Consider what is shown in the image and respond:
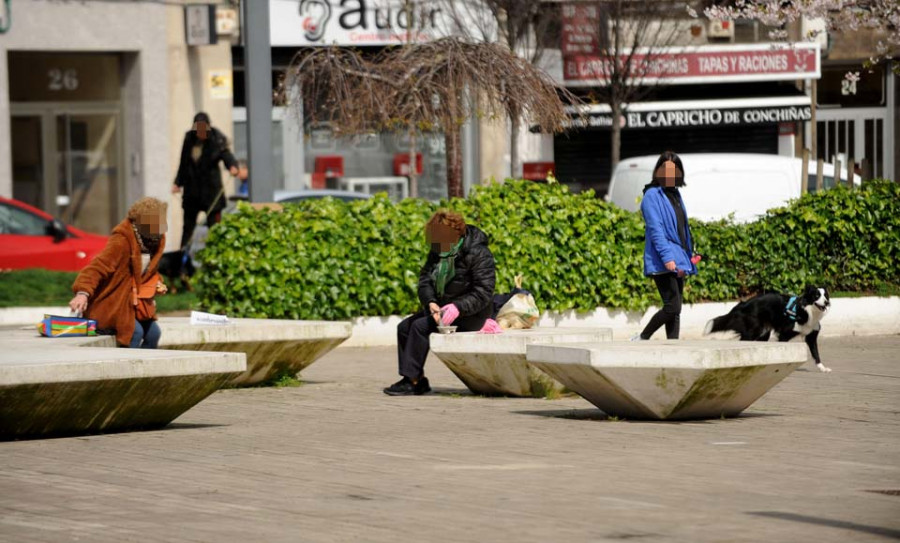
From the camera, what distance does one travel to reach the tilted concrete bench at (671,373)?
9.34 meters

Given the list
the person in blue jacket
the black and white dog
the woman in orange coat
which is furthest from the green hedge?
the woman in orange coat

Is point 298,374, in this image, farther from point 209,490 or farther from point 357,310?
point 209,490

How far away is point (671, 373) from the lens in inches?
370

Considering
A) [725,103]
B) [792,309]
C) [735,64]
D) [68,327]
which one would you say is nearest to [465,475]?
[68,327]

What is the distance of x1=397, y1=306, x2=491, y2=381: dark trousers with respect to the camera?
38.9 ft

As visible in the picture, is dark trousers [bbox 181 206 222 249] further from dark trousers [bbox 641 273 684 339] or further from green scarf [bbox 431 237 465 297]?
dark trousers [bbox 641 273 684 339]

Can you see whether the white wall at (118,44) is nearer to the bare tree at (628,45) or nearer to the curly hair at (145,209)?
the bare tree at (628,45)

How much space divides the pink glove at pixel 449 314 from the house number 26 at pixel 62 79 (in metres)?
17.2

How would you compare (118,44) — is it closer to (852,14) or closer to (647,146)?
(647,146)

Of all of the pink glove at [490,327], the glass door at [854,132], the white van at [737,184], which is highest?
the glass door at [854,132]

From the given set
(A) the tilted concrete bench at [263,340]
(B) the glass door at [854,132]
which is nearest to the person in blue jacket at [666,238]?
(A) the tilted concrete bench at [263,340]

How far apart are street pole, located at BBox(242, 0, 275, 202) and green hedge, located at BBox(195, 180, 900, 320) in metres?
0.81

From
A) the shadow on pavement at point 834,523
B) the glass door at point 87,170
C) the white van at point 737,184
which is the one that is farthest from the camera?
the glass door at point 87,170

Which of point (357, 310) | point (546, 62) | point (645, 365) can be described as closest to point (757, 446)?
point (645, 365)
